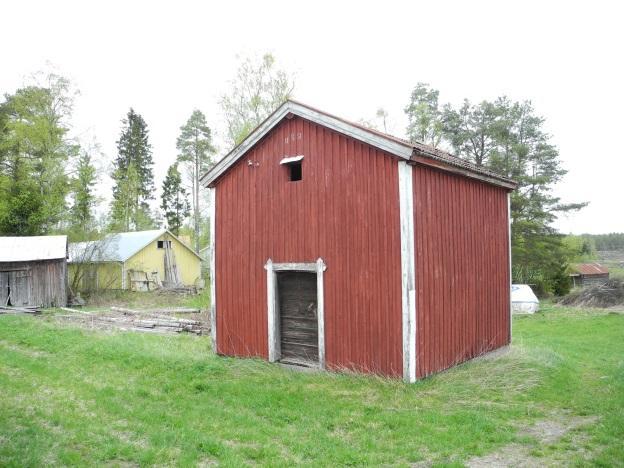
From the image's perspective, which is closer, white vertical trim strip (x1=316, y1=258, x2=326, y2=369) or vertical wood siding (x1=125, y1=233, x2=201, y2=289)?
white vertical trim strip (x1=316, y1=258, x2=326, y2=369)

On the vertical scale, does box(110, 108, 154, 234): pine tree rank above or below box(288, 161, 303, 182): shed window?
above

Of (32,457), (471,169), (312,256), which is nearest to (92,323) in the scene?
(312,256)

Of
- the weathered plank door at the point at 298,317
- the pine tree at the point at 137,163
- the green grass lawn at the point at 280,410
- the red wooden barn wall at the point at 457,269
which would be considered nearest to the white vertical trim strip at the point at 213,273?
the green grass lawn at the point at 280,410

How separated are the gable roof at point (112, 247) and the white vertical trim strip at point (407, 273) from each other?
77.7ft

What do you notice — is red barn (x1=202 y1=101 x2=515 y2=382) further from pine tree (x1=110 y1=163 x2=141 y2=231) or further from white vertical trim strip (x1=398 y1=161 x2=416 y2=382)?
pine tree (x1=110 y1=163 x2=141 y2=231)

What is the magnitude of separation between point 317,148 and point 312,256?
2.21 meters

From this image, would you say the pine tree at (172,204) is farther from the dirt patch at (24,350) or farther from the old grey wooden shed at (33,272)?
the dirt patch at (24,350)

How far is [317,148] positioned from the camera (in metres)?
10.0

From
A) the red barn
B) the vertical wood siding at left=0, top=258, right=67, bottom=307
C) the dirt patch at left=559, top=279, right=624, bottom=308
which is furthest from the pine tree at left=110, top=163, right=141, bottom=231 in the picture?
the dirt patch at left=559, top=279, right=624, bottom=308

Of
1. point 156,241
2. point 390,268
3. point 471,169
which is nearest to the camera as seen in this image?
point 390,268

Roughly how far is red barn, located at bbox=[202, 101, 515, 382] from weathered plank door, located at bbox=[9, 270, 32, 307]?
53.8 feet

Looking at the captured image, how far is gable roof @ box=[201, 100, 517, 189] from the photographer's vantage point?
28.8 ft

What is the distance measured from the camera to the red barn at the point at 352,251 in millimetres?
8938

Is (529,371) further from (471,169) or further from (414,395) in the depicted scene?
(471,169)
